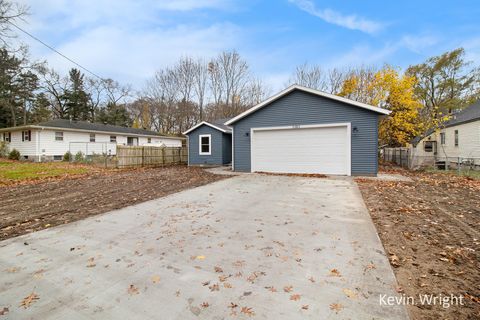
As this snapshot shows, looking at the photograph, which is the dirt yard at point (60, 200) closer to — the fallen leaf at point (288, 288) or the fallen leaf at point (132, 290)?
the fallen leaf at point (132, 290)

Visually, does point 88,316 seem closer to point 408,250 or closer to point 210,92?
point 408,250

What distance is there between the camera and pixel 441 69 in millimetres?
26984

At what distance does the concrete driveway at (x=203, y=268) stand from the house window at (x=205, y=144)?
12.2m

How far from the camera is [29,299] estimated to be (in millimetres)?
2367

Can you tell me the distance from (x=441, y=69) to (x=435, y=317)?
34413 mm

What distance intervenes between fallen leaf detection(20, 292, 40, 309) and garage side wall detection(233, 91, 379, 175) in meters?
10.9

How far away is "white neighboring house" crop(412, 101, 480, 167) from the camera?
14.5m

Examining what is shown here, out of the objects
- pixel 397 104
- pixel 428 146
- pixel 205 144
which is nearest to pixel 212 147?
pixel 205 144

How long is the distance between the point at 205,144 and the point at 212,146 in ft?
2.03

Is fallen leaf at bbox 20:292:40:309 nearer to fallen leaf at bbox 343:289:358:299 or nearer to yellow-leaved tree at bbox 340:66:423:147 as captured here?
fallen leaf at bbox 343:289:358:299

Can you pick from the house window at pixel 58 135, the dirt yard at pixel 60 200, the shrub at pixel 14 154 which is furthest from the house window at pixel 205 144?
the shrub at pixel 14 154

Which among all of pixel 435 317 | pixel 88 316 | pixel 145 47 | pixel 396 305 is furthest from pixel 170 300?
pixel 145 47

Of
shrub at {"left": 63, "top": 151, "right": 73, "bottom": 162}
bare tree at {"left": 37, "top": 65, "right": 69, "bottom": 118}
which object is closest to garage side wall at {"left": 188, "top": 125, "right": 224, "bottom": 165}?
shrub at {"left": 63, "top": 151, "right": 73, "bottom": 162}

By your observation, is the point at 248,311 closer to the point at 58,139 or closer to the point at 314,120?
the point at 314,120
